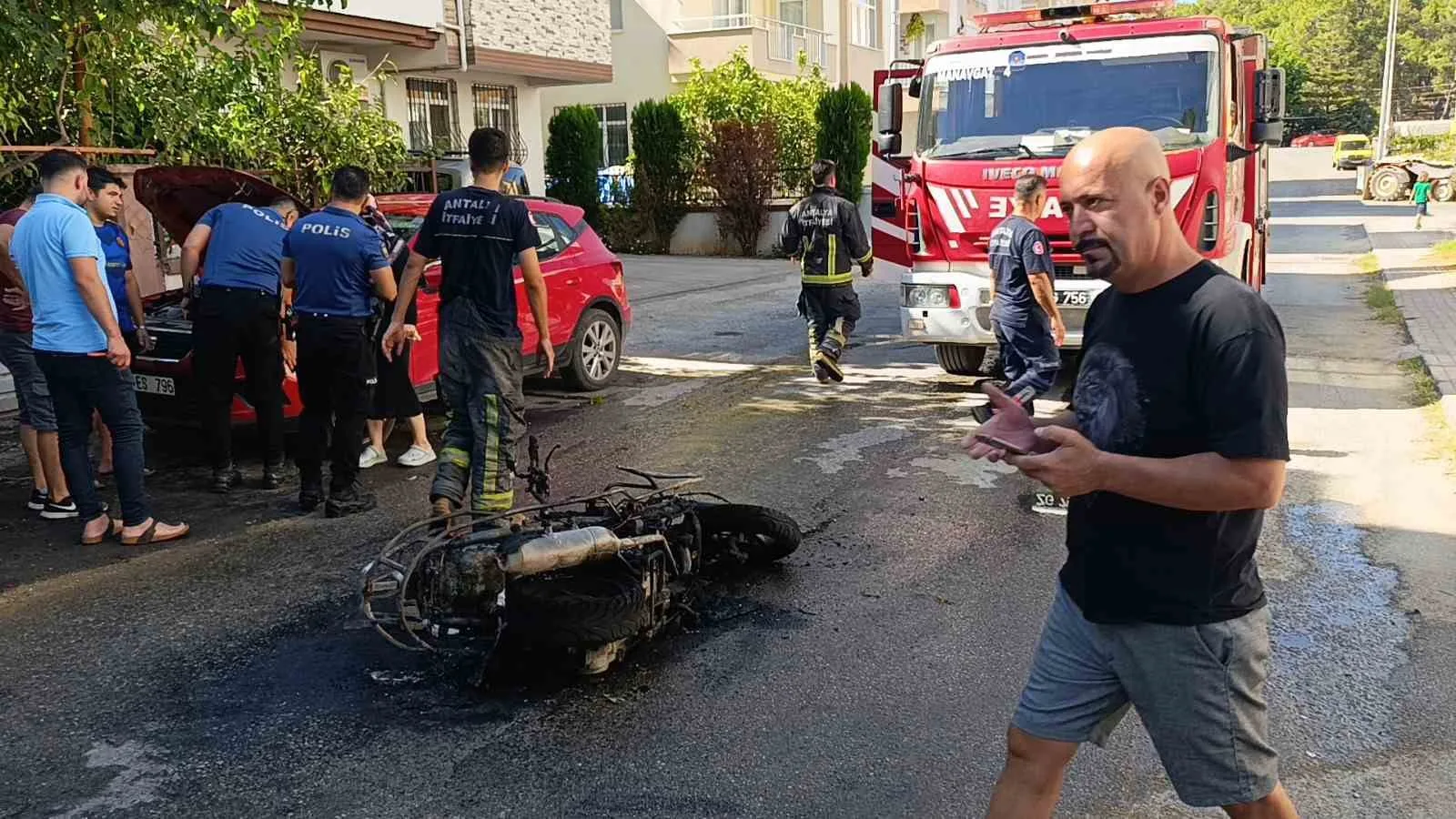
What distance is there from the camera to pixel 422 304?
7.77 metres

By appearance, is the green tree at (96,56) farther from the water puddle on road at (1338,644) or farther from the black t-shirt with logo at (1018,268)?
the water puddle on road at (1338,644)

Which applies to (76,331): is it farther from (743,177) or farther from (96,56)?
(743,177)

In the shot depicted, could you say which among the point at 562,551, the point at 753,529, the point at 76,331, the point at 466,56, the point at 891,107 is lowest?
the point at 753,529

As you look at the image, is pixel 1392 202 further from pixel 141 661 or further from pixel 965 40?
pixel 141 661

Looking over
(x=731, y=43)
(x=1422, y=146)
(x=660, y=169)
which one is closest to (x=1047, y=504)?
(x=660, y=169)

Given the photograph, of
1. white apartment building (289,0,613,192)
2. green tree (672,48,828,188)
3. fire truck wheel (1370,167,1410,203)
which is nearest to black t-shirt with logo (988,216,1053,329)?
white apartment building (289,0,613,192)

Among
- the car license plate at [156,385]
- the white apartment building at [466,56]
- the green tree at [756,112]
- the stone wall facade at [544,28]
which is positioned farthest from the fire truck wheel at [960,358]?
the green tree at [756,112]

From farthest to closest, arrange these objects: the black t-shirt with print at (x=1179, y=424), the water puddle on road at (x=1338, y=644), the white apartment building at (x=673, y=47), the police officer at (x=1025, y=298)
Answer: the white apartment building at (x=673, y=47) → the police officer at (x=1025, y=298) → the water puddle on road at (x=1338, y=644) → the black t-shirt with print at (x=1179, y=424)

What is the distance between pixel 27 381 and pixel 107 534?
103cm

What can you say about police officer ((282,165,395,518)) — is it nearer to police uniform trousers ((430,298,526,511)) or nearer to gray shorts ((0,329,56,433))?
police uniform trousers ((430,298,526,511))

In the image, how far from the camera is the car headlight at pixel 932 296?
877 cm

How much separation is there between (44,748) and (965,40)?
7.95m

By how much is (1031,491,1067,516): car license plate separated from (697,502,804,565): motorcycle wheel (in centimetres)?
158

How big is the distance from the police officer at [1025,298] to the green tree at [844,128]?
17.5 meters
